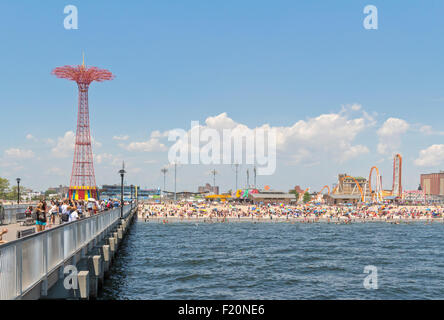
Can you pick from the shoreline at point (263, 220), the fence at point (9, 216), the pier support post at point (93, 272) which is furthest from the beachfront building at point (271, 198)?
the pier support post at point (93, 272)

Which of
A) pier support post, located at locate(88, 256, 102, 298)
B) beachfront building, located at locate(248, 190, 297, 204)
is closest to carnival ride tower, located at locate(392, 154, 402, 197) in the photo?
beachfront building, located at locate(248, 190, 297, 204)

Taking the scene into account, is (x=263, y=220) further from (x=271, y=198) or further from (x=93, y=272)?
(x=93, y=272)

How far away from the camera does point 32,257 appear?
8703 mm

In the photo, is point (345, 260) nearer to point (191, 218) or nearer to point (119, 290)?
point (119, 290)

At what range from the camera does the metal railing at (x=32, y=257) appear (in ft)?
23.7

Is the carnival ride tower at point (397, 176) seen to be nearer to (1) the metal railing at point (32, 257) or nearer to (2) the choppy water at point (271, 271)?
(2) the choppy water at point (271, 271)

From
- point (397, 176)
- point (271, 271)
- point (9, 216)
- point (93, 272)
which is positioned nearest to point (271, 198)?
point (397, 176)

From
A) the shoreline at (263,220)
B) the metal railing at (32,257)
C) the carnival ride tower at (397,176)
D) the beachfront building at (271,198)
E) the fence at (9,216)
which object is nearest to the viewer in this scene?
the metal railing at (32,257)

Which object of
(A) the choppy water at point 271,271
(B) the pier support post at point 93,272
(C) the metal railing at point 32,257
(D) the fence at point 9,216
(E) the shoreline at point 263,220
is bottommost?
(E) the shoreline at point 263,220

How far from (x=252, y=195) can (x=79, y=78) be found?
99597 millimetres

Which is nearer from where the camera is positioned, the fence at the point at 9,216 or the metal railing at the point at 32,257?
the metal railing at the point at 32,257

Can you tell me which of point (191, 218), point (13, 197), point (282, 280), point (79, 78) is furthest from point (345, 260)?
point (13, 197)

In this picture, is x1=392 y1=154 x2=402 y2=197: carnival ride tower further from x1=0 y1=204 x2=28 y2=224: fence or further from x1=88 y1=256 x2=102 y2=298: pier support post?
x1=88 y1=256 x2=102 y2=298: pier support post
